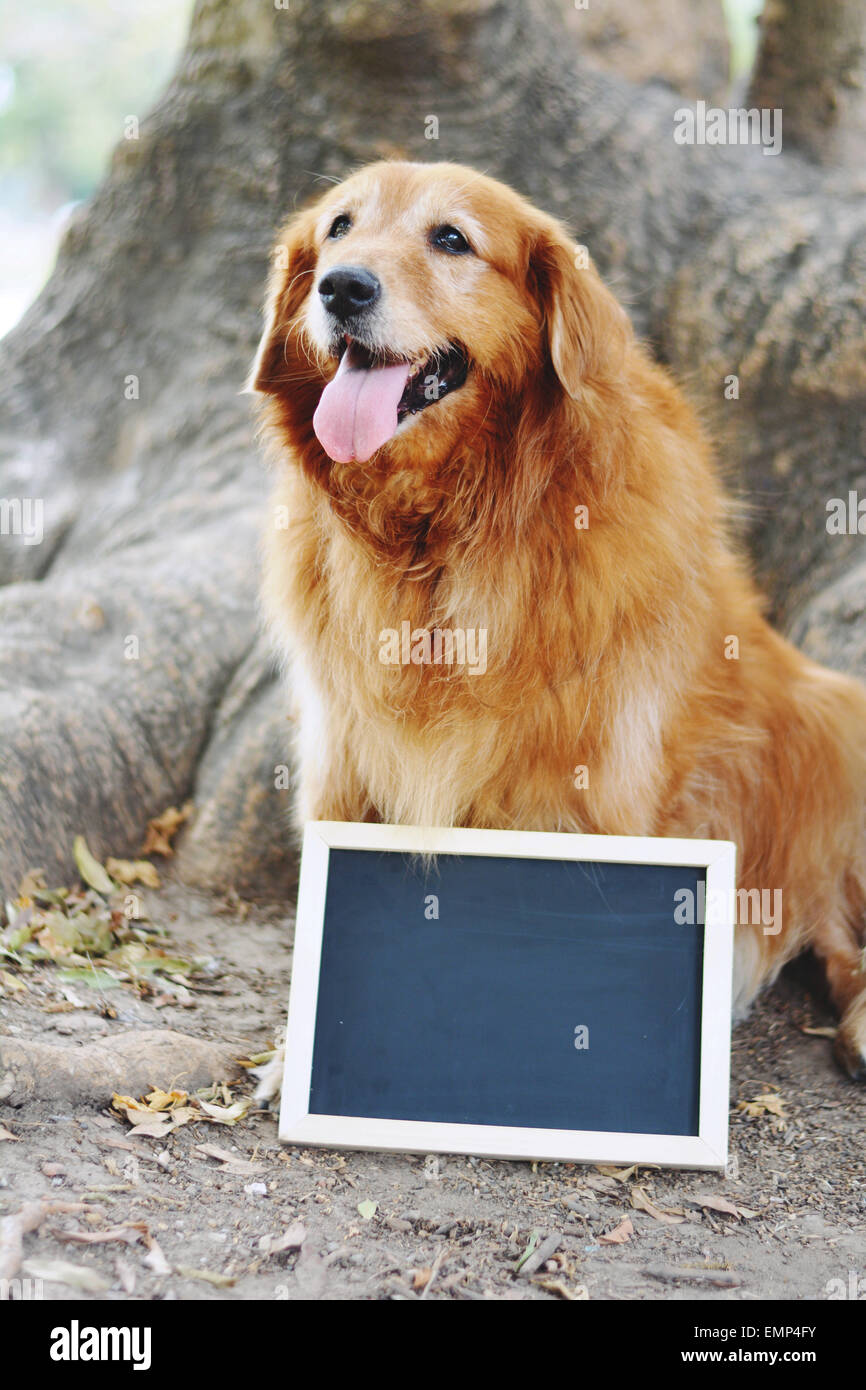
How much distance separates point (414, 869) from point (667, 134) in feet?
14.5

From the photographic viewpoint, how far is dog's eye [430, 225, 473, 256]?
3086 millimetres

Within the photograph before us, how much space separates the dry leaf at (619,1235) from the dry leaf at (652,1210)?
0.09 m

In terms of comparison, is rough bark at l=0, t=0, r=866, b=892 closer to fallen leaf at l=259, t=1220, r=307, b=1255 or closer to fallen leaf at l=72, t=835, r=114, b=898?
fallen leaf at l=72, t=835, r=114, b=898

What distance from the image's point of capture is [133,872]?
14.5 feet

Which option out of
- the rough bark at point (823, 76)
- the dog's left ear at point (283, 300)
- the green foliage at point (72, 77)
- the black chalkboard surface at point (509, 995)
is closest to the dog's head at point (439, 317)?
the dog's left ear at point (283, 300)

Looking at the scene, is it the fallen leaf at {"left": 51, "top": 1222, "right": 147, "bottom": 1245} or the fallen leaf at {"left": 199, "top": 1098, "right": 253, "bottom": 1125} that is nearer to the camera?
the fallen leaf at {"left": 51, "top": 1222, "right": 147, "bottom": 1245}

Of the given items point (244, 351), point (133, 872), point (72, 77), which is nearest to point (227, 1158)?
point (133, 872)

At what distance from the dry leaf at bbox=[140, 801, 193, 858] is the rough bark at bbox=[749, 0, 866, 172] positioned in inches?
183

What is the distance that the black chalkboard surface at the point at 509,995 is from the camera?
2.82 metres

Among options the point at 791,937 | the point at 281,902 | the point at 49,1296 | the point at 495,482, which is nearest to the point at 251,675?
the point at 281,902

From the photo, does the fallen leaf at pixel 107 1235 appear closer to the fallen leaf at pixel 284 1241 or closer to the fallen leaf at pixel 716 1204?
the fallen leaf at pixel 284 1241

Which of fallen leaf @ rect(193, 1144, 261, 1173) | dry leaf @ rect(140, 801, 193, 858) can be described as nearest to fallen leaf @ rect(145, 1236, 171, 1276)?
fallen leaf @ rect(193, 1144, 261, 1173)

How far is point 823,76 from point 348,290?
4531 mm

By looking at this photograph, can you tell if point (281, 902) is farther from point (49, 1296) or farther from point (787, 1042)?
point (49, 1296)
